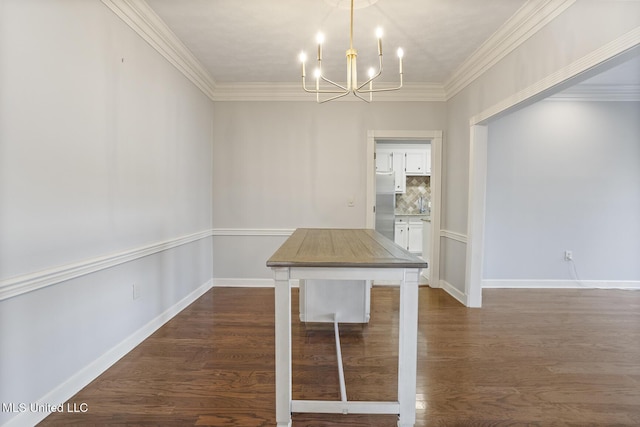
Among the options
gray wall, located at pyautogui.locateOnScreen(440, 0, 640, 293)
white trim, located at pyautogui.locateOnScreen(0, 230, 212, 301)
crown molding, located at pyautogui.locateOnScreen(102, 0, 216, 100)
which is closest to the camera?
white trim, located at pyautogui.locateOnScreen(0, 230, 212, 301)

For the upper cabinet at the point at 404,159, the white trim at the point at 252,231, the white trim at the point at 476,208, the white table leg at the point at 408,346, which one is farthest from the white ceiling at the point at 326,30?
the upper cabinet at the point at 404,159

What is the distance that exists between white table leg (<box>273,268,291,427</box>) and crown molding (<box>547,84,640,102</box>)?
4.23 metres

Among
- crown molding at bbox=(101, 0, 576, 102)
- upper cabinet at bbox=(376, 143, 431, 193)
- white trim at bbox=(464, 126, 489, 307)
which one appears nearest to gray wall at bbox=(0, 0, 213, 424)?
crown molding at bbox=(101, 0, 576, 102)

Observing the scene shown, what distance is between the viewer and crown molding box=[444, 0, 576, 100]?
2.10 m

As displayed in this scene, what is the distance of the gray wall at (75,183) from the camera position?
4.42 feet

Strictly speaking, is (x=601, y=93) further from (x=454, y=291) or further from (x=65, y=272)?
(x=65, y=272)

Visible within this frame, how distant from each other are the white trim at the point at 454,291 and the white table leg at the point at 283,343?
2.54 meters

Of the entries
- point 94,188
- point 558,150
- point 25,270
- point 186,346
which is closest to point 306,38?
point 94,188

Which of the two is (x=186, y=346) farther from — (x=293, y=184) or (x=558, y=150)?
(x=558, y=150)

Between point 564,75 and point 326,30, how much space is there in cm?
177

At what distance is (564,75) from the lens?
1.98 m

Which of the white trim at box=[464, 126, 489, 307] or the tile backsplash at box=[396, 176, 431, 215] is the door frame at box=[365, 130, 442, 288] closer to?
the white trim at box=[464, 126, 489, 307]

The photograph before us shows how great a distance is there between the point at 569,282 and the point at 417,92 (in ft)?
10.0

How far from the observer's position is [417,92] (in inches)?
149
